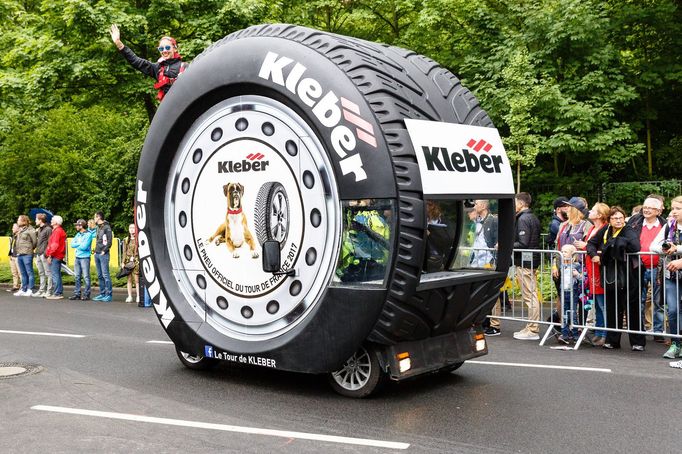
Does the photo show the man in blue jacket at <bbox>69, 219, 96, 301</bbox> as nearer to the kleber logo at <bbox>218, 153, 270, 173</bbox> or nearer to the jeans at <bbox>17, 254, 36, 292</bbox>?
the jeans at <bbox>17, 254, 36, 292</bbox>

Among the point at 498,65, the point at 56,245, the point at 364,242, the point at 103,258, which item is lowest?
the point at 103,258

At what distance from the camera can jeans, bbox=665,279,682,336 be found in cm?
821

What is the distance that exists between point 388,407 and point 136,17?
1298 cm

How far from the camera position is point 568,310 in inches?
367

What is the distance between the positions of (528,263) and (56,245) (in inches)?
405

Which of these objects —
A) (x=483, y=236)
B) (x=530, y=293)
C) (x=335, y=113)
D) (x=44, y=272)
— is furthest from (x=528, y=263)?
(x=44, y=272)

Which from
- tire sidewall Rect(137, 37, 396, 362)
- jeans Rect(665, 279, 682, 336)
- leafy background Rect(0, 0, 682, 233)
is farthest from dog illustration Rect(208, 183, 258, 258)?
leafy background Rect(0, 0, 682, 233)

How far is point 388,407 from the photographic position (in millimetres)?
6023

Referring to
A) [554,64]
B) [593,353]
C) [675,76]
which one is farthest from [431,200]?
[675,76]

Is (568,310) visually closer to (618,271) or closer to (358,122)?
(618,271)

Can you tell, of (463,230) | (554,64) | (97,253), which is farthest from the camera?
(554,64)

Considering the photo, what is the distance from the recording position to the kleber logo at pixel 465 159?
19.0ft

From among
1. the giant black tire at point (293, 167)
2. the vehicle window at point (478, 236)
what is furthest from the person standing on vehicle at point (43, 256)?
the vehicle window at point (478, 236)

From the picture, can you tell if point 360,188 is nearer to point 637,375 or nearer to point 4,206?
point 637,375
